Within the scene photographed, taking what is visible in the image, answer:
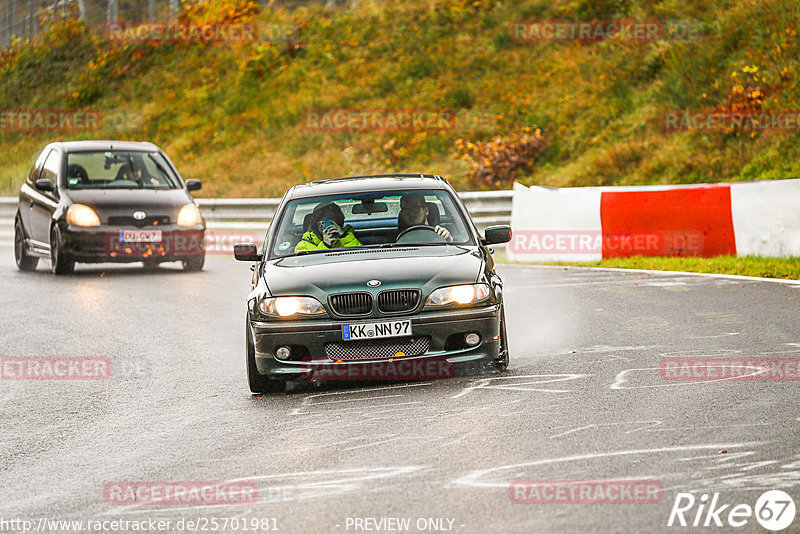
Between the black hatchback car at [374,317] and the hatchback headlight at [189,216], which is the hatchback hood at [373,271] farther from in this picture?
the hatchback headlight at [189,216]

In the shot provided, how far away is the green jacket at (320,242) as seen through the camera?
953 cm

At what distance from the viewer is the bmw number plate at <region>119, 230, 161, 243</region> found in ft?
57.4

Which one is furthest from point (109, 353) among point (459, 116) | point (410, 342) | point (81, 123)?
point (81, 123)

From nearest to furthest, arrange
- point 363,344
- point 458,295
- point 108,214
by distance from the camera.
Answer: point 363,344, point 458,295, point 108,214

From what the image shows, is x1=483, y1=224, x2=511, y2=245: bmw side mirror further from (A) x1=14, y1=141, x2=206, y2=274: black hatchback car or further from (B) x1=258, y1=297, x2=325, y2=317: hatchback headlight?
(A) x1=14, y1=141, x2=206, y2=274: black hatchback car

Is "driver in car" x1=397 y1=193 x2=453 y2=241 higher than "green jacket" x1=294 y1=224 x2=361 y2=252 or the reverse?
higher

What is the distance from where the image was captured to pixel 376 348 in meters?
8.40

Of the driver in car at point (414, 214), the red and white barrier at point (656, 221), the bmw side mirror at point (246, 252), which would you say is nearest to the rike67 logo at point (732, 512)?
the driver in car at point (414, 214)

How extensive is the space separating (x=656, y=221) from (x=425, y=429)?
35.5 ft

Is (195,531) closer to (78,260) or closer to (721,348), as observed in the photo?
(721,348)

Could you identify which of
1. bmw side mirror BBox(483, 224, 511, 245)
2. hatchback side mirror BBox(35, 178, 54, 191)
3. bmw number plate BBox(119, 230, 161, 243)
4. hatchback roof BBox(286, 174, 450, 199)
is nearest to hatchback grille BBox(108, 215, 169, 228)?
bmw number plate BBox(119, 230, 161, 243)

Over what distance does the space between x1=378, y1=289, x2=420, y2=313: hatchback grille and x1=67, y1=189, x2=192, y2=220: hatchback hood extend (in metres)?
9.85

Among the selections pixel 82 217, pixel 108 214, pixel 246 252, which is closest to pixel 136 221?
pixel 108 214

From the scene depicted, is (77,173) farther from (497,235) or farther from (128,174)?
(497,235)
